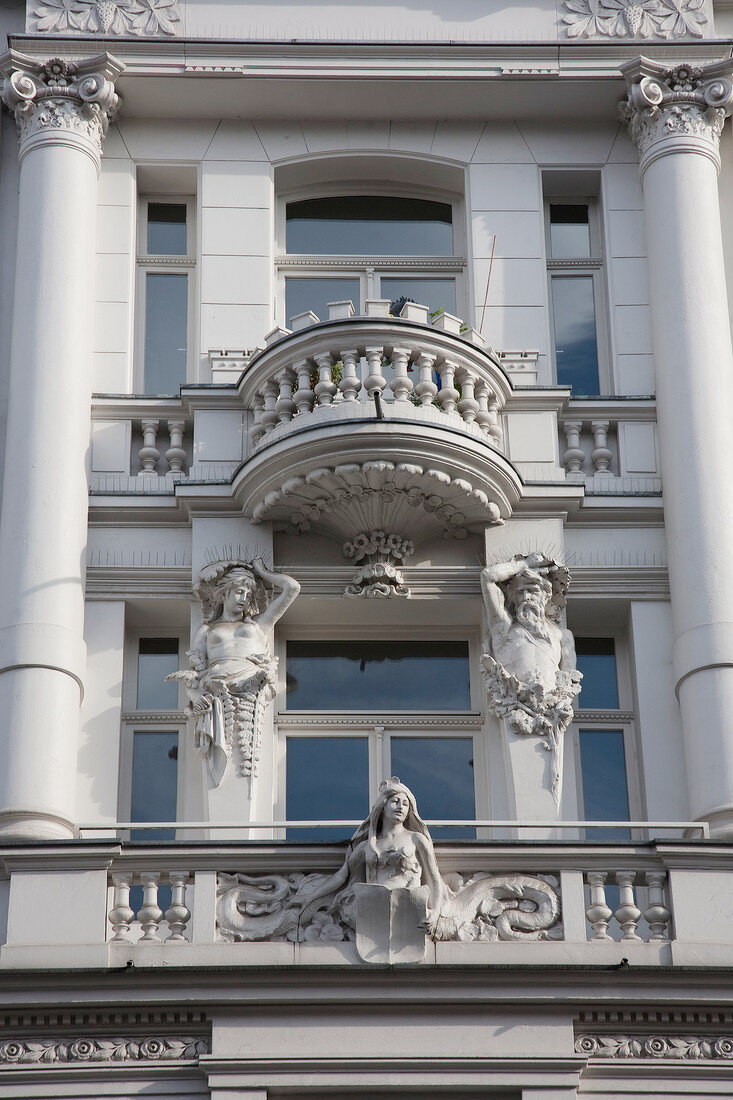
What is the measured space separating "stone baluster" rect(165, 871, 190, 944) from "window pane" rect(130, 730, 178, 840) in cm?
176

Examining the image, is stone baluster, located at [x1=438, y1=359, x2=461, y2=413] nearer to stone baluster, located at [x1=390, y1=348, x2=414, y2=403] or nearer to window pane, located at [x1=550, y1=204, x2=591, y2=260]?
Result: stone baluster, located at [x1=390, y1=348, x2=414, y2=403]

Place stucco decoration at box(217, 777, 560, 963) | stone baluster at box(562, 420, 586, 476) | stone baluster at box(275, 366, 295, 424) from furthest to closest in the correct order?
stone baluster at box(562, 420, 586, 476) < stone baluster at box(275, 366, 295, 424) < stucco decoration at box(217, 777, 560, 963)

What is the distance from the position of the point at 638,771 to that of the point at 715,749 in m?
1.07

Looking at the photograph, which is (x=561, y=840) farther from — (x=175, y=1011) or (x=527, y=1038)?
(x=175, y=1011)

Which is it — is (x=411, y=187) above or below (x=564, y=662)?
above

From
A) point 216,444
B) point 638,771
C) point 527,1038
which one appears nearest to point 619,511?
point 638,771

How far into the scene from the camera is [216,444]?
1894cm

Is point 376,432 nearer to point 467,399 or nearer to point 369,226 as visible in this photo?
point 467,399

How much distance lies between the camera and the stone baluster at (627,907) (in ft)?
51.5

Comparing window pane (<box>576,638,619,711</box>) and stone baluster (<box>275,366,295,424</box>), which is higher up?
stone baluster (<box>275,366,295,424</box>)

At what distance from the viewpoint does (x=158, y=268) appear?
2048 cm

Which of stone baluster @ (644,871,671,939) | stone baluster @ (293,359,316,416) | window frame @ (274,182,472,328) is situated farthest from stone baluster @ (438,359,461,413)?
stone baluster @ (644,871,671,939)

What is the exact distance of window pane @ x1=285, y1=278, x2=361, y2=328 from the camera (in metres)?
20.3

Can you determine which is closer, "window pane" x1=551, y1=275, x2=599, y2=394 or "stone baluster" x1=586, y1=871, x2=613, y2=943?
"stone baluster" x1=586, y1=871, x2=613, y2=943
